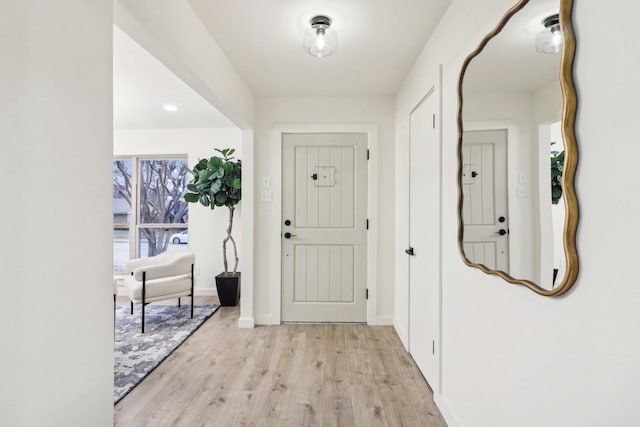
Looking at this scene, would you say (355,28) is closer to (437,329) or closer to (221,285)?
(437,329)

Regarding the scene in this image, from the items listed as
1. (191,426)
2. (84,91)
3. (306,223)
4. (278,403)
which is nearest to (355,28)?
(84,91)

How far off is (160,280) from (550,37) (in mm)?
3626

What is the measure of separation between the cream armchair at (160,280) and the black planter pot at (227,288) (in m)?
0.41

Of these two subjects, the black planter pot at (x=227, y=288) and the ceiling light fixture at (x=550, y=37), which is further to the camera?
the black planter pot at (x=227, y=288)

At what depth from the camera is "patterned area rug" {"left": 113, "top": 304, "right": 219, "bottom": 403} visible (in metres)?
2.36

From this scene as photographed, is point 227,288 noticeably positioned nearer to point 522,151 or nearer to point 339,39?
point 339,39

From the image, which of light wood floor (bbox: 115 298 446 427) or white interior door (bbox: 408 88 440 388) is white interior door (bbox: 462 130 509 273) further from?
light wood floor (bbox: 115 298 446 427)

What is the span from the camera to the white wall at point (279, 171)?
334cm

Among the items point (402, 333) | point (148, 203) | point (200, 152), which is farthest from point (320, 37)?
point (148, 203)

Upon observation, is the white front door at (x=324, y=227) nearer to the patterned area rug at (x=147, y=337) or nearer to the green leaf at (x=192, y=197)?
the patterned area rug at (x=147, y=337)

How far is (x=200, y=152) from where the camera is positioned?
4.63 metres

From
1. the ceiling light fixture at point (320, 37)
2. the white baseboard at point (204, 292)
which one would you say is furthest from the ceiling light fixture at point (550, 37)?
the white baseboard at point (204, 292)

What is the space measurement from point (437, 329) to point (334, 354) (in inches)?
40.3

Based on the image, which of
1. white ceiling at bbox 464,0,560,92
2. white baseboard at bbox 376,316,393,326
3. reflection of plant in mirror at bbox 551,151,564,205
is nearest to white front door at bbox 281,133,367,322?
white baseboard at bbox 376,316,393,326
